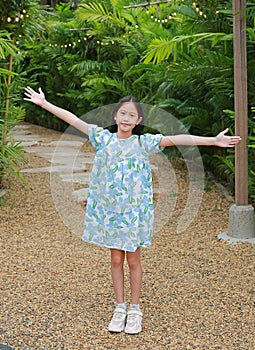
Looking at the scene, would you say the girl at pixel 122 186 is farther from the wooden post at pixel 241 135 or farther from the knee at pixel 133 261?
the wooden post at pixel 241 135

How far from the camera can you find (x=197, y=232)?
4.34 meters

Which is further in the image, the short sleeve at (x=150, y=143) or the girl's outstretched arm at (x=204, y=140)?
the short sleeve at (x=150, y=143)

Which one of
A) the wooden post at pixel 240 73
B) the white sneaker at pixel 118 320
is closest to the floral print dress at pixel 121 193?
the white sneaker at pixel 118 320

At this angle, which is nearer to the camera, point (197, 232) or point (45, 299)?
point (45, 299)

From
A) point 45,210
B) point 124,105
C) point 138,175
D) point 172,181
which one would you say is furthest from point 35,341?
point 172,181

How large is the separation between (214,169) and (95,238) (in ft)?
12.1

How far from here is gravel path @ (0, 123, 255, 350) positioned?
263cm

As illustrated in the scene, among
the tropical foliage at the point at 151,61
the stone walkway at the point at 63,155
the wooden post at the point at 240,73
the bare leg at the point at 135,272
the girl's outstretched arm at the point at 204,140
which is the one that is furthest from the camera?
the stone walkway at the point at 63,155

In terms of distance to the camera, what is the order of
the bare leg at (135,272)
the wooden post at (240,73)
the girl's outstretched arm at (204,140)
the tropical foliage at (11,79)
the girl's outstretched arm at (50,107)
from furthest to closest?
the tropical foliage at (11,79) → the wooden post at (240,73) → the bare leg at (135,272) → the girl's outstretched arm at (50,107) → the girl's outstretched arm at (204,140)

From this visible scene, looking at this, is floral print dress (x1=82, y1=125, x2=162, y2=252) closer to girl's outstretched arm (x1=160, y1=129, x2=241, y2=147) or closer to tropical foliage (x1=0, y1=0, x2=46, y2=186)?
girl's outstretched arm (x1=160, y1=129, x2=241, y2=147)

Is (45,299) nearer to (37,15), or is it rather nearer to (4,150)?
(4,150)

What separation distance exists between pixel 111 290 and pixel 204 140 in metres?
1.13

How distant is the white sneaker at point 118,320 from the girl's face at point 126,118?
0.88m

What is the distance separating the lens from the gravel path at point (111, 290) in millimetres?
2635
